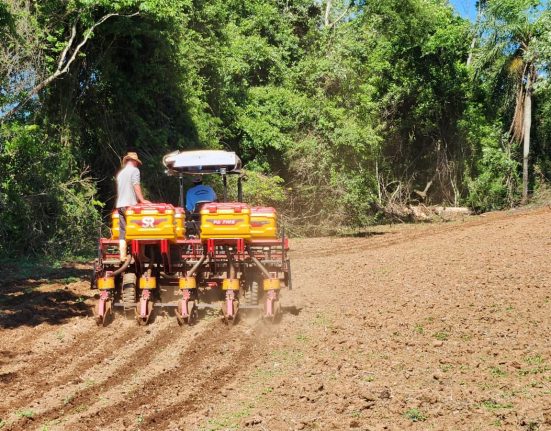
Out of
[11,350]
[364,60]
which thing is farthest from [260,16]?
[11,350]

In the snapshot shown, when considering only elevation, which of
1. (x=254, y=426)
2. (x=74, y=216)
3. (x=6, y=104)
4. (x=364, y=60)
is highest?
(x=364, y=60)

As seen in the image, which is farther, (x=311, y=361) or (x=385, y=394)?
(x=311, y=361)

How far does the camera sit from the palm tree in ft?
112

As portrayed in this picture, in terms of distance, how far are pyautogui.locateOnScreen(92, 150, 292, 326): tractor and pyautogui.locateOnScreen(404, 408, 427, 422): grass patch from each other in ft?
15.5

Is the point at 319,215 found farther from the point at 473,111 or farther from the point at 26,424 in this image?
the point at 26,424

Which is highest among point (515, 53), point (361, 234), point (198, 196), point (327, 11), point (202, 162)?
point (327, 11)

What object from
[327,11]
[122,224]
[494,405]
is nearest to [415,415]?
[494,405]

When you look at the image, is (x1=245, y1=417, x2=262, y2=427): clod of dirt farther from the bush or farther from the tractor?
the bush

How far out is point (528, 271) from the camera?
1376cm

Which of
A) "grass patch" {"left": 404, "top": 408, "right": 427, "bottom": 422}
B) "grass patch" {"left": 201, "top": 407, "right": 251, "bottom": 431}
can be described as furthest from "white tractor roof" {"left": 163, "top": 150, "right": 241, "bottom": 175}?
"grass patch" {"left": 404, "top": 408, "right": 427, "bottom": 422}

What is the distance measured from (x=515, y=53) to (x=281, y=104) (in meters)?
12.7

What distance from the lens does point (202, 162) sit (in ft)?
42.0

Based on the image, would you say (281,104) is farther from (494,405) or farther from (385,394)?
(494,405)

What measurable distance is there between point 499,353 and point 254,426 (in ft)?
10.9
